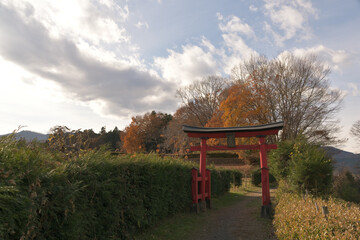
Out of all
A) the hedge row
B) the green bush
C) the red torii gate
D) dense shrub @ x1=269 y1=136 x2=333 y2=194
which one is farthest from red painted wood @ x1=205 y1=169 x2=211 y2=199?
the hedge row

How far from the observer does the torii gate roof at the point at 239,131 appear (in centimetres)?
1007

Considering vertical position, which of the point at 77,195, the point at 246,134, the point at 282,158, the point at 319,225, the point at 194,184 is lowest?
the point at 319,225

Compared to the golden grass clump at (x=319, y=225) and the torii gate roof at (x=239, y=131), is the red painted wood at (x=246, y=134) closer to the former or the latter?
the torii gate roof at (x=239, y=131)

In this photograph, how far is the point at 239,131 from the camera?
1069cm

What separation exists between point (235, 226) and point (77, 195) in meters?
6.41

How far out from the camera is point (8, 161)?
10.0 ft

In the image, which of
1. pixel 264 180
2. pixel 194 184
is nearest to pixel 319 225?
pixel 264 180

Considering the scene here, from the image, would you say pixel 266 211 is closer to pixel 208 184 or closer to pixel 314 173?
pixel 314 173

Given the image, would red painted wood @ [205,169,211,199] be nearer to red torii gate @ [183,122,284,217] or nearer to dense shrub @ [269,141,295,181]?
red torii gate @ [183,122,284,217]

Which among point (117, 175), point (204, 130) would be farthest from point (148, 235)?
point (204, 130)

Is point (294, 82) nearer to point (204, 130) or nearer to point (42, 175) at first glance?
point (204, 130)

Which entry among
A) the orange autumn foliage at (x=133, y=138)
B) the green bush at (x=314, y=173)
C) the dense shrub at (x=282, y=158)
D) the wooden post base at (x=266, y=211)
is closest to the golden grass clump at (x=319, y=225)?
the green bush at (x=314, y=173)

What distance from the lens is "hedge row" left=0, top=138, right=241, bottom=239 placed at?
289 centimetres

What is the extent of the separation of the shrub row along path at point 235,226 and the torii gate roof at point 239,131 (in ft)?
11.5
